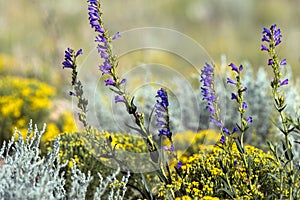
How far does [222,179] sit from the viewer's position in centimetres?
337

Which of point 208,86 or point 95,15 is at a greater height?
point 95,15

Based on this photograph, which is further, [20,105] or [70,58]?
[20,105]

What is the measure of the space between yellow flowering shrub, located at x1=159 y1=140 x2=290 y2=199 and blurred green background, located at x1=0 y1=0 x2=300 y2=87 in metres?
7.77

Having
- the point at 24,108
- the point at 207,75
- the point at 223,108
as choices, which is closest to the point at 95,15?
the point at 207,75

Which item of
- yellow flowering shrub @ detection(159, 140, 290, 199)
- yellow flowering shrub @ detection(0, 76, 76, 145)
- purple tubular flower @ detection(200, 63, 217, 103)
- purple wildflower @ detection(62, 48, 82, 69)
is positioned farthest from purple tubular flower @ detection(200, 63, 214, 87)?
yellow flowering shrub @ detection(0, 76, 76, 145)

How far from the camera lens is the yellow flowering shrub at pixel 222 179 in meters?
3.43

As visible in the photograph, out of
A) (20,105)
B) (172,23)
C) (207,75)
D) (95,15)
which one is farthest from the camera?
(172,23)

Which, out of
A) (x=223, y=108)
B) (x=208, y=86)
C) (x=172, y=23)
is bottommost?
(x=208, y=86)

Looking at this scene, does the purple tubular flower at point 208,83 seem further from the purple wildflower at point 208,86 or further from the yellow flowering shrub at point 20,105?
the yellow flowering shrub at point 20,105

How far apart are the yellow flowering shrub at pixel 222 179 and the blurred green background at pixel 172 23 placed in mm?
7767

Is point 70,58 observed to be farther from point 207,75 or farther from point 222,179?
point 222,179

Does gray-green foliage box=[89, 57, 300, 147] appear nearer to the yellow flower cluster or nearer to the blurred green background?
the yellow flower cluster

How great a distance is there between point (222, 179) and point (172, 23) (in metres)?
14.0

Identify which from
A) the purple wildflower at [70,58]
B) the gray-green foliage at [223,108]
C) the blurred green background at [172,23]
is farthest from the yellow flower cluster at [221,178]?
the blurred green background at [172,23]
